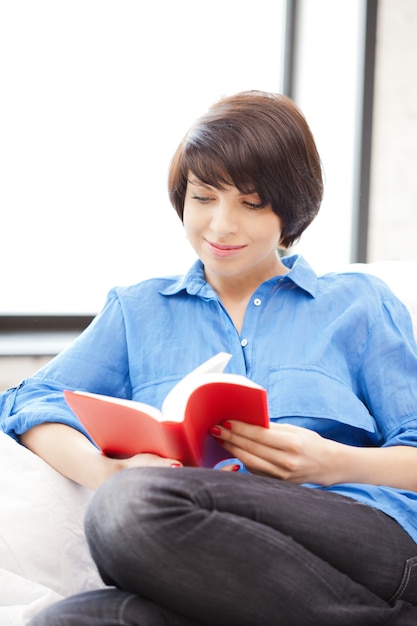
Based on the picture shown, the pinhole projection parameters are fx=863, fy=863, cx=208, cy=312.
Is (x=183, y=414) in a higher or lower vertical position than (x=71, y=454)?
higher

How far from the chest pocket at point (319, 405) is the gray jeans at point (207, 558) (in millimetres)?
245

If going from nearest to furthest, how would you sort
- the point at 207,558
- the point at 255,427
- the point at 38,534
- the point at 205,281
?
the point at 207,558, the point at 255,427, the point at 38,534, the point at 205,281

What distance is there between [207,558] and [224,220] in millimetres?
569

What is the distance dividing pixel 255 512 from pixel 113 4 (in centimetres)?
175

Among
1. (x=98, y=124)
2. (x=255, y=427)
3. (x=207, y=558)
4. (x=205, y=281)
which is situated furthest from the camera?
(x=98, y=124)

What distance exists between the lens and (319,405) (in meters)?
1.32

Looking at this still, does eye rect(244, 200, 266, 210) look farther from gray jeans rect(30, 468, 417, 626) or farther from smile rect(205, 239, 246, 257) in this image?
gray jeans rect(30, 468, 417, 626)

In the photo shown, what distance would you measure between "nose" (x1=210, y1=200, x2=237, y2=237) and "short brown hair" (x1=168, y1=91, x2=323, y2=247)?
35 millimetres

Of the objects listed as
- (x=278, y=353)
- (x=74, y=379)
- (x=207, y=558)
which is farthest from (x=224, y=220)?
(x=207, y=558)

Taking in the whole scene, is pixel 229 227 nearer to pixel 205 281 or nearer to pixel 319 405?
pixel 205 281

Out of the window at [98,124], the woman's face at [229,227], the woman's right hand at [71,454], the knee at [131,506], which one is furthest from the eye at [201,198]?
the window at [98,124]

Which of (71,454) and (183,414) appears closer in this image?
(183,414)

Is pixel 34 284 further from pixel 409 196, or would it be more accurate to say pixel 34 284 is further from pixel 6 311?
pixel 409 196

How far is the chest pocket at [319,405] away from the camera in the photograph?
132 centimetres
